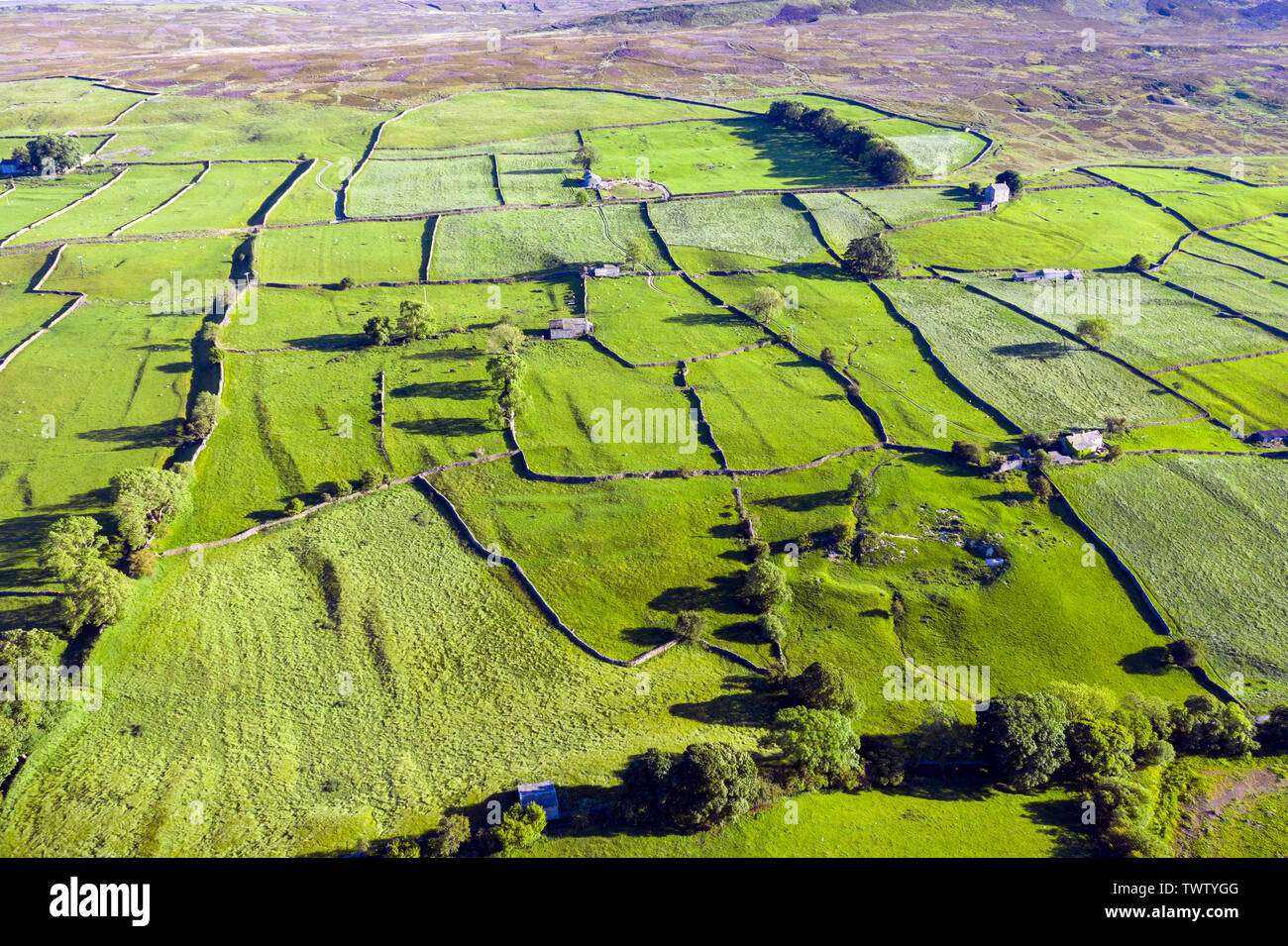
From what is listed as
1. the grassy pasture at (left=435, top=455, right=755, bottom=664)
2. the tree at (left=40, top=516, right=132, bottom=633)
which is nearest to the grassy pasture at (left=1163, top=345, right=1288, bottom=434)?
the grassy pasture at (left=435, top=455, right=755, bottom=664)

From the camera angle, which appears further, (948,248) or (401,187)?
(401,187)

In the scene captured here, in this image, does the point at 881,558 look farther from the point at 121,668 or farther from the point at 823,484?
the point at 121,668

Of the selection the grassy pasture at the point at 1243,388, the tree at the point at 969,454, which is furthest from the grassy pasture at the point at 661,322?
the grassy pasture at the point at 1243,388

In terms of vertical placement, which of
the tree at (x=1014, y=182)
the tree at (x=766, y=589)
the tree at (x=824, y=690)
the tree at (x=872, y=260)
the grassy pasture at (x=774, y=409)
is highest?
the tree at (x=1014, y=182)

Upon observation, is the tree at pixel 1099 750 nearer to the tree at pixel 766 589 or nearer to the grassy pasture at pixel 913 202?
the tree at pixel 766 589

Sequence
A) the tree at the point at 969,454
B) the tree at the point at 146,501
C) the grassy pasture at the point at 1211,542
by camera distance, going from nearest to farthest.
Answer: the grassy pasture at the point at 1211,542 < the tree at the point at 146,501 < the tree at the point at 969,454

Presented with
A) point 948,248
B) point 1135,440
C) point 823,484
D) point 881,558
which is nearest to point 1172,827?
point 881,558

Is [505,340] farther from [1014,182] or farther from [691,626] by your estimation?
[1014,182]
